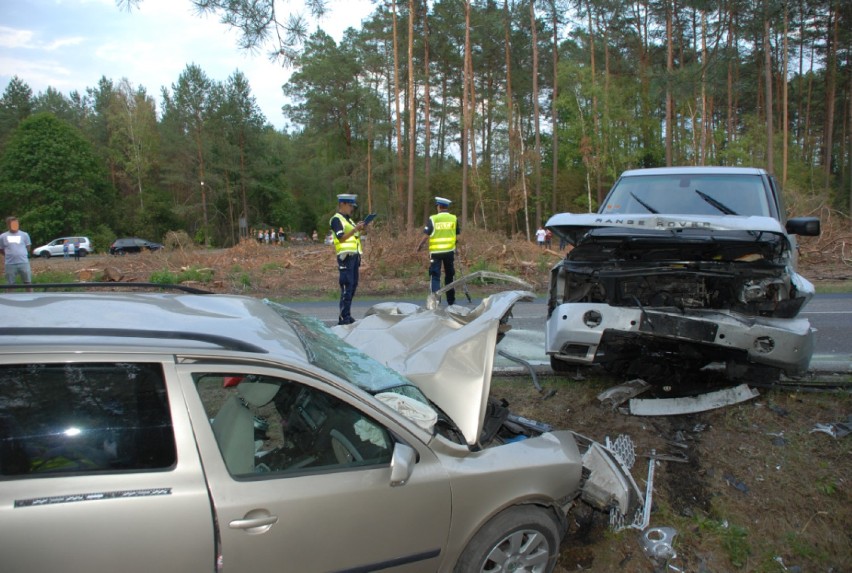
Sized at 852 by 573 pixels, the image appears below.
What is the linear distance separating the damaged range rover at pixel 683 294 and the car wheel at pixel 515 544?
6.96 ft

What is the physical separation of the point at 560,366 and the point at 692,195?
2.17 m

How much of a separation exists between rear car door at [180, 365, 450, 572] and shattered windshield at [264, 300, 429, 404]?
0.21 meters

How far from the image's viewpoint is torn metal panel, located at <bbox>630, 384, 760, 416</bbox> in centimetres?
473

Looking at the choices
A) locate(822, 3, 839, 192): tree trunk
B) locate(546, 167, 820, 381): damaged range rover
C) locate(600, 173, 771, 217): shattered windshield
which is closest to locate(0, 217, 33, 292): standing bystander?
locate(546, 167, 820, 381): damaged range rover

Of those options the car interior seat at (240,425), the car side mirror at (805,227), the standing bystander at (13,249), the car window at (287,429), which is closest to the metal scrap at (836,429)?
the car side mirror at (805,227)

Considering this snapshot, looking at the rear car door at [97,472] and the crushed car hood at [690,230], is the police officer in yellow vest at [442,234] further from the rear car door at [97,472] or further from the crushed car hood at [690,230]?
the rear car door at [97,472]

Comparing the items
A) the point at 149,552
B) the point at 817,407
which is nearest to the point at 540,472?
the point at 149,552

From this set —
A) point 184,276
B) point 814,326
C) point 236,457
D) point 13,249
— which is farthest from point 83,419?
point 184,276

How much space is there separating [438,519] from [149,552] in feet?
3.69

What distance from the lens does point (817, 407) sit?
4.80 meters

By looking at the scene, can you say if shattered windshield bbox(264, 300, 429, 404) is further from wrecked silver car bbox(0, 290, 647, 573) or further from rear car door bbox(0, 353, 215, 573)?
rear car door bbox(0, 353, 215, 573)

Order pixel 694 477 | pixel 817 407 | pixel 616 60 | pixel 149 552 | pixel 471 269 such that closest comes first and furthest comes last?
1. pixel 149 552
2. pixel 694 477
3. pixel 817 407
4. pixel 471 269
5. pixel 616 60

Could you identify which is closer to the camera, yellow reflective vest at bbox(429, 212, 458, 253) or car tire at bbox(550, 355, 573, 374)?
car tire at bbox(550, 355, 573, 374)

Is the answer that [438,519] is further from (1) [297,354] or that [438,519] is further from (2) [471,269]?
(2) [471,269]
